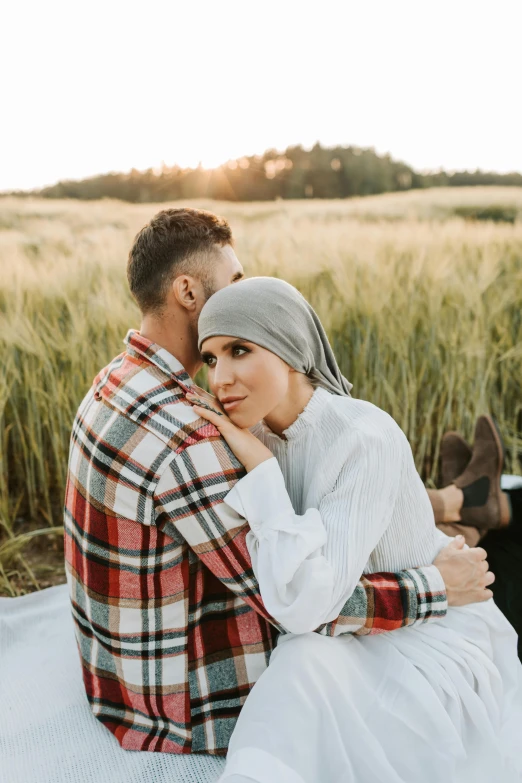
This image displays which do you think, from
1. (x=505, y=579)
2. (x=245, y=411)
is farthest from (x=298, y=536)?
(x=505, y=579)

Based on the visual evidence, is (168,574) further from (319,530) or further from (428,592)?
(428,592)

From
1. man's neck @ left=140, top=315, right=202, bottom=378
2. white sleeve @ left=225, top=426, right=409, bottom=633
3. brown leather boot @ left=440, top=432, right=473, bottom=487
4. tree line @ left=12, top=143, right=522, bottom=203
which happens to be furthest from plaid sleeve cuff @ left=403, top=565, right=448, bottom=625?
tree line @ left=12, top=143, right=522, bottom=203

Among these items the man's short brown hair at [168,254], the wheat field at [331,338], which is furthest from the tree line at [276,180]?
the man's short brown hair at [168,254]

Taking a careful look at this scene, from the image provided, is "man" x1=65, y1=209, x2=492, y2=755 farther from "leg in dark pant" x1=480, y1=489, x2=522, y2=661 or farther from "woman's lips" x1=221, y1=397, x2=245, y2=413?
"leg in dark pant" x1=480, y1=489, x2=522, y2=661

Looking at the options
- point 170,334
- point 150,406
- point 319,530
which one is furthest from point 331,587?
point 170,334

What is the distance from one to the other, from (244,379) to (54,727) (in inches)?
37.4

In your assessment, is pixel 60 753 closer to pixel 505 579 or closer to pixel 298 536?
pixel 298 536

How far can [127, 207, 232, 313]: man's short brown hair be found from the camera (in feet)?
4.64

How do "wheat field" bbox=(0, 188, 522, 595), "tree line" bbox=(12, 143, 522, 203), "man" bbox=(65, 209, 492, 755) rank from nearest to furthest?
1. "man" bbox=(65, 209, 492, 755)
2. "wheat field" bbox=(0, 188, 522, 595)
3. "tree line" bbox=(12, 143, 522, 203)

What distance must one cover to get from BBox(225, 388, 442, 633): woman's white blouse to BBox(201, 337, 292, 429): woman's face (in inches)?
4.2

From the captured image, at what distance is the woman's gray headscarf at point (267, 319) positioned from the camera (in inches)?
49.3

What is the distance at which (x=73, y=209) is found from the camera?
534 centimetres

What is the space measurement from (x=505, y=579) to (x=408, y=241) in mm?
1789

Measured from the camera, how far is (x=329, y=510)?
3.85 feet
